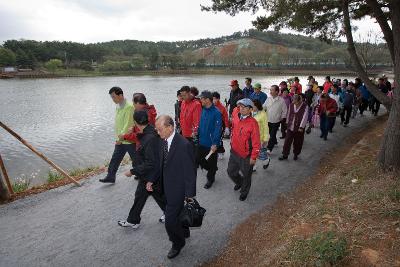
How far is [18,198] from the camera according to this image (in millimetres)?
6391

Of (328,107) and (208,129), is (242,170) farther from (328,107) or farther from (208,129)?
(328,107)

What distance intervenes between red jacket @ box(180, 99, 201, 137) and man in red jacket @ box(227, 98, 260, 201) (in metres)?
0.87

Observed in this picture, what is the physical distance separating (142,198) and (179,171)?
1.18 meters

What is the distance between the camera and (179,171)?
3697 millimetres

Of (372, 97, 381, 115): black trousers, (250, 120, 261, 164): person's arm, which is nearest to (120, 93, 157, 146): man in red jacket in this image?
(250, 120, 261, 164): person's arm

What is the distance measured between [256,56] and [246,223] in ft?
387

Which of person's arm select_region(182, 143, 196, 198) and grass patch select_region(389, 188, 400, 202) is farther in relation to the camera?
grass patch select_region(389, 188, 400, 202)

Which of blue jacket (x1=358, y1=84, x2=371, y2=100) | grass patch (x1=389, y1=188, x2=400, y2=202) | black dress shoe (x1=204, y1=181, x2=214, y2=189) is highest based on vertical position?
blue jacket (x1=358, y1=84, x2=371, y2=100)

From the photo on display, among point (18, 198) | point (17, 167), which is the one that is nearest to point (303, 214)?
point (18, 198)

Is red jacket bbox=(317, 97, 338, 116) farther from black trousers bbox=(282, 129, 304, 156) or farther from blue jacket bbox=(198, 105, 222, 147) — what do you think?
blue jacket bbox=(198, 105, 222, 147)

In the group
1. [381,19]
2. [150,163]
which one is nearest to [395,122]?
[381,19]

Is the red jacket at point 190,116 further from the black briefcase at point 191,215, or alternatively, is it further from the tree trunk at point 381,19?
the tree trunk at point 381,19

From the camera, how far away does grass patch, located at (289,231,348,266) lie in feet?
11.6

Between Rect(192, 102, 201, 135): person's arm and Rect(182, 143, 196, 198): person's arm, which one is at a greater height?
Rect(192, 102, 201, 135): person's arm
